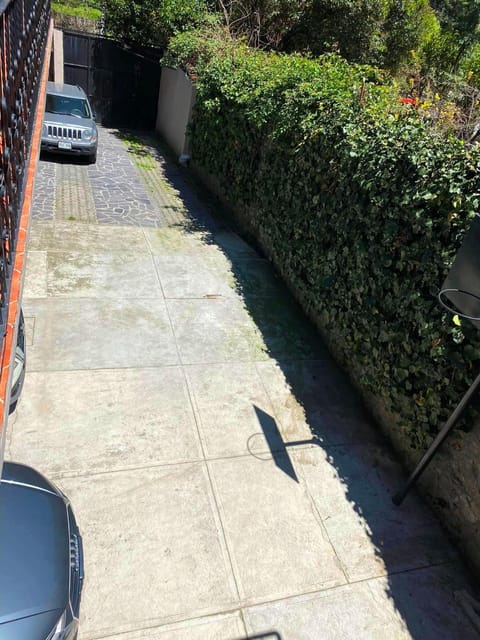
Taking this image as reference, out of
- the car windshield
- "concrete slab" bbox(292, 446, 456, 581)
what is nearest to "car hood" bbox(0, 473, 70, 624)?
"concrete slab" bbox(292, 446, 456, 581)

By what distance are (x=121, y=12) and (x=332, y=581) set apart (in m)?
17.2

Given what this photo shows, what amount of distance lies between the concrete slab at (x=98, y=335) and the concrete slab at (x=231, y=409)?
62 cm

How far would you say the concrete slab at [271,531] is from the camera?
3643 mm

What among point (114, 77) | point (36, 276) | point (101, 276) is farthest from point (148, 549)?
point (114, 77)

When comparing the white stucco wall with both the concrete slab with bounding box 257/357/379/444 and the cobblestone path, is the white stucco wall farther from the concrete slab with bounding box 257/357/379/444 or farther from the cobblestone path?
the concrete slab with bounding box 257/357/379/444

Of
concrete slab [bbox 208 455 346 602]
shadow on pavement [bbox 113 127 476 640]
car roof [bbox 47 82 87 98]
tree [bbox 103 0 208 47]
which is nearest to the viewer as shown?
concrete slab [bbox 208 455 346 602]

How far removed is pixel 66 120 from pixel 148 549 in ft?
36.4

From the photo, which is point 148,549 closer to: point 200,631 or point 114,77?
point 200,631

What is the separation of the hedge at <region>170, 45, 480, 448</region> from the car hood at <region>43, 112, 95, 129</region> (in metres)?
4.79

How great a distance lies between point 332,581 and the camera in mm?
3705

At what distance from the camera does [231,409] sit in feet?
17.0

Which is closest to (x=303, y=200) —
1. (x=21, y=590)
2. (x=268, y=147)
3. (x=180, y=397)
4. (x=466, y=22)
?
(x=268, y=147)

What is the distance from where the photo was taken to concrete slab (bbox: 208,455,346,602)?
3643 mm

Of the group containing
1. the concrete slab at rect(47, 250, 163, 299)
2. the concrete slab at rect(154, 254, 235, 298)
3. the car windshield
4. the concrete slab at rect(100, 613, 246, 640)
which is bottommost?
the concrete slab at rect(100, 613, 246, 640)
